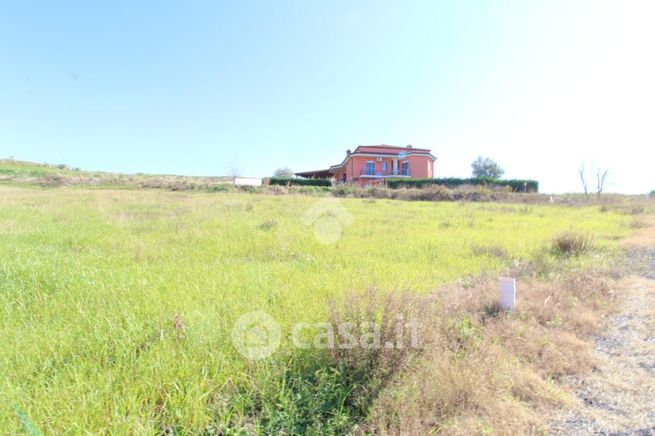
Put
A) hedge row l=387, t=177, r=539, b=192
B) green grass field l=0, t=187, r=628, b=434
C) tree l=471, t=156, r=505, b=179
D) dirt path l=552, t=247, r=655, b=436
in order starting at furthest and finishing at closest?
tree l=471, t=156, r=505, b=179 → hedge row l=387, t=177, r=539, b=192 → dirt path l=552, t=247, r=655, b=436 → green grass field l=0, t=187, r=628, b=434

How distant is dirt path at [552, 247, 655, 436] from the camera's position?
2029 mm

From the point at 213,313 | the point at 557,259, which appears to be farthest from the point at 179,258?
the point at 557,259

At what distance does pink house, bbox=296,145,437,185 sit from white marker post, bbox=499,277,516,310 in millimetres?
36399

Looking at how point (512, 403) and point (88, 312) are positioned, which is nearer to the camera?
point (512, 403)

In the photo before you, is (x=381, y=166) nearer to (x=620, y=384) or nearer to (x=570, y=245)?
(x=570, y=245)

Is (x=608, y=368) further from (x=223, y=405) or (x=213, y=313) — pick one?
(x=213, y=313)

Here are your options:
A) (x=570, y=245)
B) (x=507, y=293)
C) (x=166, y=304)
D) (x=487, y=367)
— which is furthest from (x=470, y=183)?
(x=166, y=304)

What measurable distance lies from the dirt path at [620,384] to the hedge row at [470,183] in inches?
1174

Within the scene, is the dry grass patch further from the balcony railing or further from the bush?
the balcony railing

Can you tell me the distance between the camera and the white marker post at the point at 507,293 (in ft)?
11.3

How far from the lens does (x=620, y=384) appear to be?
244cm

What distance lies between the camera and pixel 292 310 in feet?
10.4

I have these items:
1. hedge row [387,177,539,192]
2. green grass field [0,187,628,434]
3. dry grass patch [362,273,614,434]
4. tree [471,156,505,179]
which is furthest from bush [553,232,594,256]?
tree [471,156,505,179]

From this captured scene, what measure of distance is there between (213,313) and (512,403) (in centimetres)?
275
